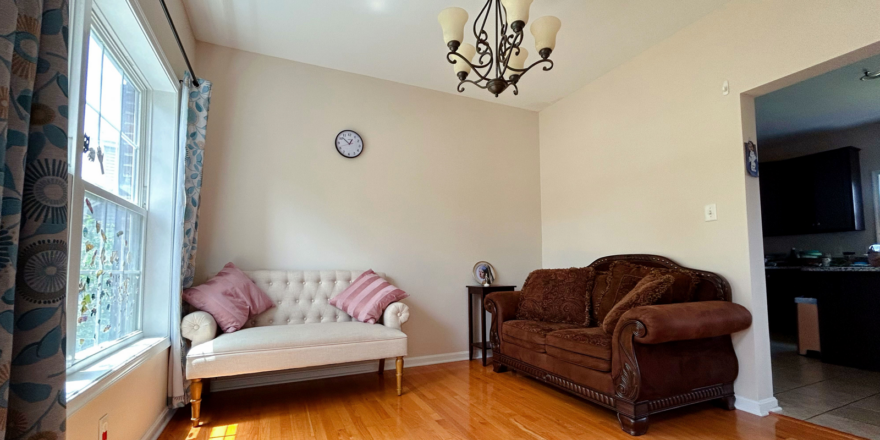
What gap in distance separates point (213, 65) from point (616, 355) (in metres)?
3.70

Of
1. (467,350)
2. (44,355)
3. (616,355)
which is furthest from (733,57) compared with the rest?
(44,355)

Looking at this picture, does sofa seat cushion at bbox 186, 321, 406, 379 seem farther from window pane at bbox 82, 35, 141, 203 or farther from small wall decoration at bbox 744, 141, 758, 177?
small wall decoration at bbox 744, 141, 758, 177

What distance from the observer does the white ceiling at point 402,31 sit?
2.88 m

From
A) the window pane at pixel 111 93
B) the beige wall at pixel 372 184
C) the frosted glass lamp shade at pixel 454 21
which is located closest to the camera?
the window pane at pixel 111 93

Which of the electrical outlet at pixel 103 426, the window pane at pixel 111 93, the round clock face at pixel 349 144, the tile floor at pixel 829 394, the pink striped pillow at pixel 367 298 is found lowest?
the tile floor at pixel 829 394

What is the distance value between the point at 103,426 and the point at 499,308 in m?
2.70

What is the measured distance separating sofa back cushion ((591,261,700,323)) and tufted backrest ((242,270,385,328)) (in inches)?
79.9


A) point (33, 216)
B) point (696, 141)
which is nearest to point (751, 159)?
point (696, 141)

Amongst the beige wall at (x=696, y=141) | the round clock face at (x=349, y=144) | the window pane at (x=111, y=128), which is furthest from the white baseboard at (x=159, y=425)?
the beige wall at (x=696, y=141)

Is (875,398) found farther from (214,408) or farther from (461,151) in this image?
(214,408)

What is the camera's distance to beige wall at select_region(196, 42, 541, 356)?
3426 mm

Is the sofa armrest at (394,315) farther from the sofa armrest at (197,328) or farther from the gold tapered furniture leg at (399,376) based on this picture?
the sofa armrest at (197,328)

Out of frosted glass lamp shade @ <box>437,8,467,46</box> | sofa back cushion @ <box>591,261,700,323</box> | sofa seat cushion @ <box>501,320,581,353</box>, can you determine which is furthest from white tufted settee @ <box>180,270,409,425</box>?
frosted glass lamp shade @ <box>437,8,467,46</box>

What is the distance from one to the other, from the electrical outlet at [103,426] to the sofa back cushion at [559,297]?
9.17ft
